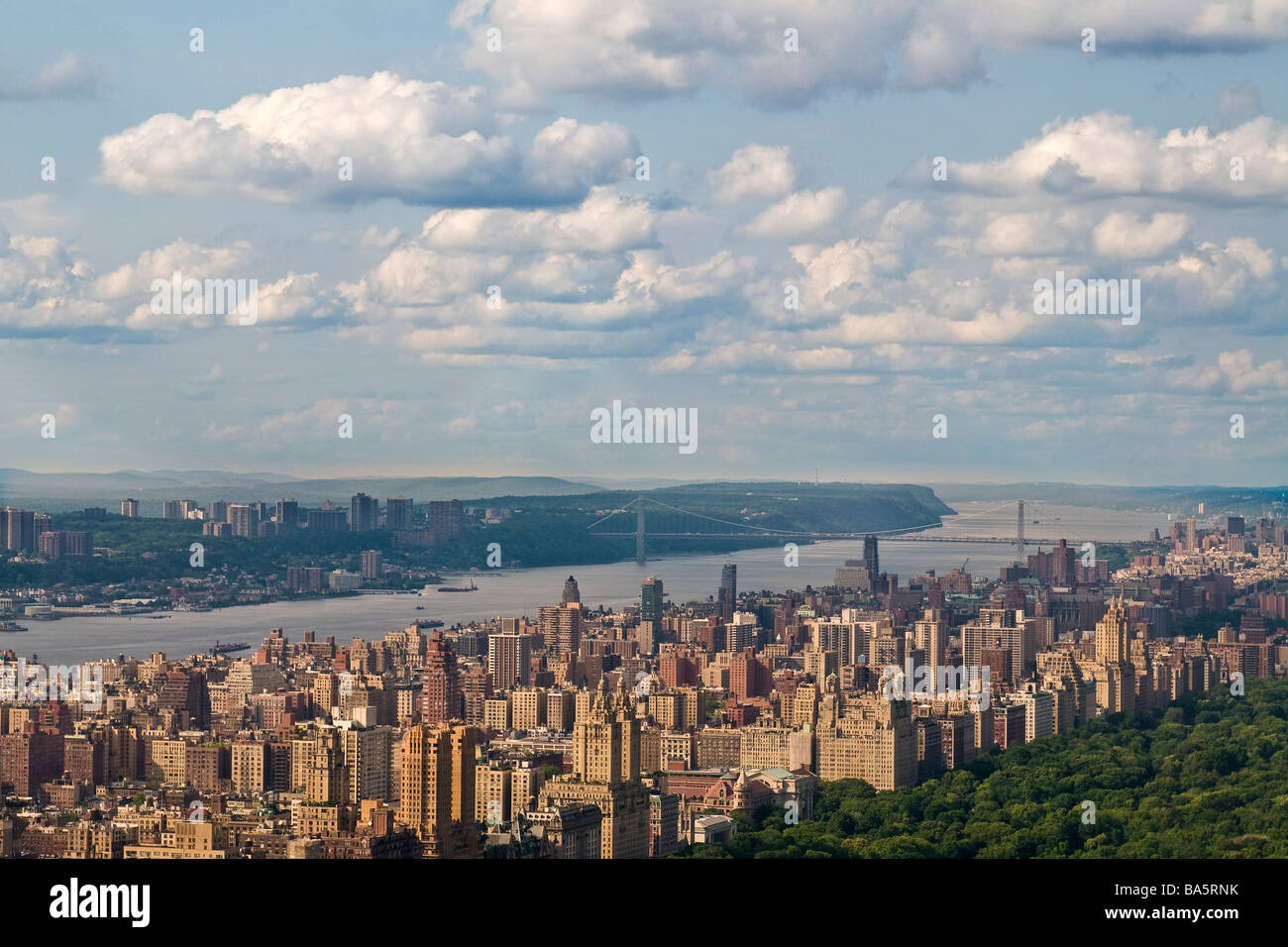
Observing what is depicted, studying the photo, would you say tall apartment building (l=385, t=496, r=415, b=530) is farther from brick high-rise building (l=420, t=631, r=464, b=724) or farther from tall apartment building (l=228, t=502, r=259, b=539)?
brick high-rise building (l=420, t=631, r=464, b=724)

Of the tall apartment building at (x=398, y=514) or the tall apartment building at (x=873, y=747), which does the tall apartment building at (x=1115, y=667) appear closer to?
the tall apartment building at (x=873, y=747)

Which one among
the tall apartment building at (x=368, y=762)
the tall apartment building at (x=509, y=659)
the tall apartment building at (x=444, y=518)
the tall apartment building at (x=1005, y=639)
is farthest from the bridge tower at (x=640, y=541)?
the tall apartment building at (x=368, y=762)

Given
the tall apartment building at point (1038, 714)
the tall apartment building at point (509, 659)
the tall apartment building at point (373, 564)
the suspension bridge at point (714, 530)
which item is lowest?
the tall apartment building at point (1038, 714)

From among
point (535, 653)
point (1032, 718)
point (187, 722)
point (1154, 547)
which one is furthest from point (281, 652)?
point (1154, 547)

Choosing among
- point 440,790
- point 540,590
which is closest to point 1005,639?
point 540,590

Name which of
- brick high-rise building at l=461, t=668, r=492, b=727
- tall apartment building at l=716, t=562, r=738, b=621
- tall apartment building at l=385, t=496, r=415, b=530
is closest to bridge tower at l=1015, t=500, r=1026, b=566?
tall apartment building at l=716, t=562, r=738, b=621

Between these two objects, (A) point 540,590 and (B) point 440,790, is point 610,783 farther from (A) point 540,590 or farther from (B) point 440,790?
(A) point 540,590
